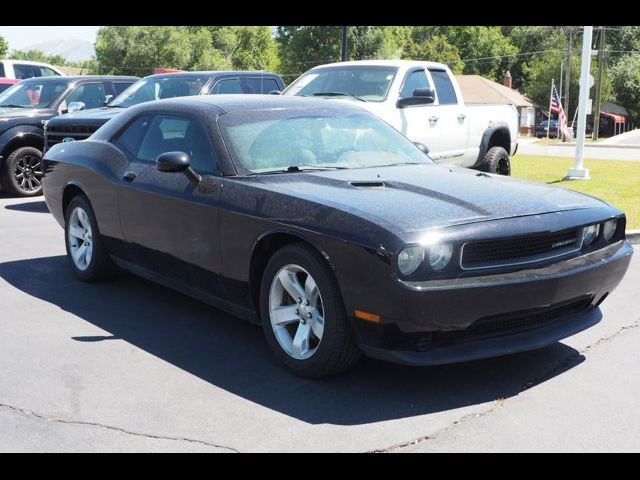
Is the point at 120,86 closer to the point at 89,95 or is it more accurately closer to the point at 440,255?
the point at 89,95

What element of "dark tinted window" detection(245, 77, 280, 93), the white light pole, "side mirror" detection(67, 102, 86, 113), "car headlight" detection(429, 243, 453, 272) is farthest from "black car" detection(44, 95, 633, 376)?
the white light pole

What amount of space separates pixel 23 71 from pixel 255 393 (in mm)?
18166

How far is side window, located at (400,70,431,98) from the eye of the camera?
1070 centimetres

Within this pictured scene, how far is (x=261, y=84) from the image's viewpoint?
12906 mm

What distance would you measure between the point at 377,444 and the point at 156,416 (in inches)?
43.4

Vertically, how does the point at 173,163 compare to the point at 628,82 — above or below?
above

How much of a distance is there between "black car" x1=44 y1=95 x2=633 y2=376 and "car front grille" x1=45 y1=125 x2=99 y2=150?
4.31 metres

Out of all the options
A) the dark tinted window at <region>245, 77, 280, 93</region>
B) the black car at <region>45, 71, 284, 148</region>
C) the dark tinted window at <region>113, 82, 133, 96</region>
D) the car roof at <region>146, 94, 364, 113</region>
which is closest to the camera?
the car roof at <region>146, 94, 364, 113</region>

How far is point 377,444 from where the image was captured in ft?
12.3

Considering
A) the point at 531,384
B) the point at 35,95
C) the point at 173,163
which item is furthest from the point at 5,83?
the point at 531,384

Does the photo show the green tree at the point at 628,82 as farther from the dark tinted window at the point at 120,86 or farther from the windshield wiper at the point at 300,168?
the windshield wiper at the point at 300,168

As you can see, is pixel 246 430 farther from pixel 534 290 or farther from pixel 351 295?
pixel 534 290

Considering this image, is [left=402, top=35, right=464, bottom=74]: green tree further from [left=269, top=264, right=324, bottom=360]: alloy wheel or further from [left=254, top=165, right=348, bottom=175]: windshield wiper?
[left=269, top=264, right=324, bottom=360]: alloy wheel
